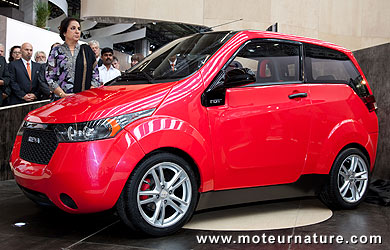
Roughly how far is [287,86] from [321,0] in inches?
486

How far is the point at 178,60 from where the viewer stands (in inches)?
174

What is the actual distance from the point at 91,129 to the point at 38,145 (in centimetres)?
55

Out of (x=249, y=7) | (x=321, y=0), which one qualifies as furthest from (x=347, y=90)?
(x=321, y=0)

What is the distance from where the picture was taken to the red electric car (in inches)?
141

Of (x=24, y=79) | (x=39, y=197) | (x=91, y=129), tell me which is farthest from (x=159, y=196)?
(x=24, y=79)

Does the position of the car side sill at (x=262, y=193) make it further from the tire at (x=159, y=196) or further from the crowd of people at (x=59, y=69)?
the crowd of people at (x=59, y=69)

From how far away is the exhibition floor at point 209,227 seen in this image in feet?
12.0

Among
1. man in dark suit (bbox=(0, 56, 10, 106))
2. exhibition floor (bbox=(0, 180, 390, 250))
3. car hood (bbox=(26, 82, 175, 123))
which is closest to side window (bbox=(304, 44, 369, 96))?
exhibition floor (bbox=(0, 180, 390, 250))

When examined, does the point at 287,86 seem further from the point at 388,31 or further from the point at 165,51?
the point at 388,31

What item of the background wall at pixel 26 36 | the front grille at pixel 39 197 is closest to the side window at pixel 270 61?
the front grille at pixel 39 197

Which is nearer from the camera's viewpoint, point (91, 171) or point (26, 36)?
point (91, 171)

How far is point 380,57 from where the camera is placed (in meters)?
6.88

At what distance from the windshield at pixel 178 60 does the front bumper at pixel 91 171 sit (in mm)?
874

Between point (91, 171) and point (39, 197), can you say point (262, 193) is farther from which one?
point (39, 197)
